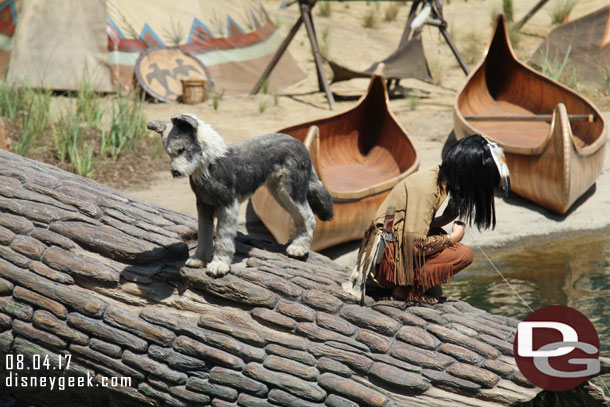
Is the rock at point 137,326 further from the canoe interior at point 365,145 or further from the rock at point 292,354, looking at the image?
the canoe interior at point 365,145

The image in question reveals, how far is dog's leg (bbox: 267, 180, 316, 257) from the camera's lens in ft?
14.1

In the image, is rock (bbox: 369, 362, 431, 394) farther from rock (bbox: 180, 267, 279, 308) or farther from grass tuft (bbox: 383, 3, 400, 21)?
grass tuft (bbox: 383, 3, 400, 21)

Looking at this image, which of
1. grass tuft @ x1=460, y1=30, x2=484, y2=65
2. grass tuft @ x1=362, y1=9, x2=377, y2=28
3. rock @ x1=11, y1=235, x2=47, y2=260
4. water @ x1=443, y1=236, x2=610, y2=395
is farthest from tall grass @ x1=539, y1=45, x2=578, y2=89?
rock @ x1=11, y1=235, x2=47, y2=260

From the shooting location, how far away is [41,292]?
4160 mm

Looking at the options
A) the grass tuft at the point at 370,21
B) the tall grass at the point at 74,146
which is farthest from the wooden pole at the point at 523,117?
the grass tuft at the point at 370,21

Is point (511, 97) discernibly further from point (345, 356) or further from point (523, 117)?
point (345, 356)

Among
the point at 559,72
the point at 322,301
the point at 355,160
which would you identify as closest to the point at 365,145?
the point at 355,160

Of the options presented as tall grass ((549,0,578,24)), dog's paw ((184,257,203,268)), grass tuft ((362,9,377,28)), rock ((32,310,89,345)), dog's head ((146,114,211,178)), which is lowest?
rock ((32,310,89,345))

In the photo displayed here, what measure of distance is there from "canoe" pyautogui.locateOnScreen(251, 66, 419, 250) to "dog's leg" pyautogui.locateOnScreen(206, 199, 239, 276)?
2.30m

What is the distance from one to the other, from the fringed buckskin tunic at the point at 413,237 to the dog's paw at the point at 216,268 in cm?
→ 79

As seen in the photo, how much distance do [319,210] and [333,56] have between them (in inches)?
389

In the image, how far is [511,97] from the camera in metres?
9.84

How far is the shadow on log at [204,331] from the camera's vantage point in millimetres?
3697

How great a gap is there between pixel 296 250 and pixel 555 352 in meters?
1.64
